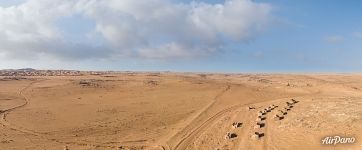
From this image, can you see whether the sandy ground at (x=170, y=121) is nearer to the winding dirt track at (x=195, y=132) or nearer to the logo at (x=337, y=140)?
the winding dirt track at (x=195, y=132)

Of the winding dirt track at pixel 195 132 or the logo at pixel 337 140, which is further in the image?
the winding dirt track at pixel 195 132

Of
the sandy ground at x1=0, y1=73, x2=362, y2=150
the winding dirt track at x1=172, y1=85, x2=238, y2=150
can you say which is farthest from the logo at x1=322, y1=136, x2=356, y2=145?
the winding dirt track at x1=172, y1=85, x2=238, y2=150

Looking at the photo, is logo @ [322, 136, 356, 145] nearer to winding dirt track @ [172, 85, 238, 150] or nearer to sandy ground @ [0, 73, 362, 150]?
sandy ground @ [0, 73, 362, 150]

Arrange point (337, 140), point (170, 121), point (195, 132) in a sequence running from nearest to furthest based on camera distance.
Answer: point (337, 140)
point (195, 132)
point (170, 121)

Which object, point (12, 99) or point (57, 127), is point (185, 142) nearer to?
point (57, 127)

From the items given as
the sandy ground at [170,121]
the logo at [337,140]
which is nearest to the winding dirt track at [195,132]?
the sandy ground at [170,121]

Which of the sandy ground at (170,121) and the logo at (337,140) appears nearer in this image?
the logo at (337,140)

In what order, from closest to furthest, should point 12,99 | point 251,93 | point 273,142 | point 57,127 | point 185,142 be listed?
point 273,142 → point 185,142 → point 57,127 → point 12,99 → point 251,93

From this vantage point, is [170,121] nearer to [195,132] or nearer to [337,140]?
[195,132]

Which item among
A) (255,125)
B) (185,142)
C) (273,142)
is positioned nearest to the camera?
(273,142)

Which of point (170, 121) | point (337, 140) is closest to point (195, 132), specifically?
point (170, 121)

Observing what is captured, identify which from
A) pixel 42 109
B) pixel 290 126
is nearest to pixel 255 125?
pixel 290 126
